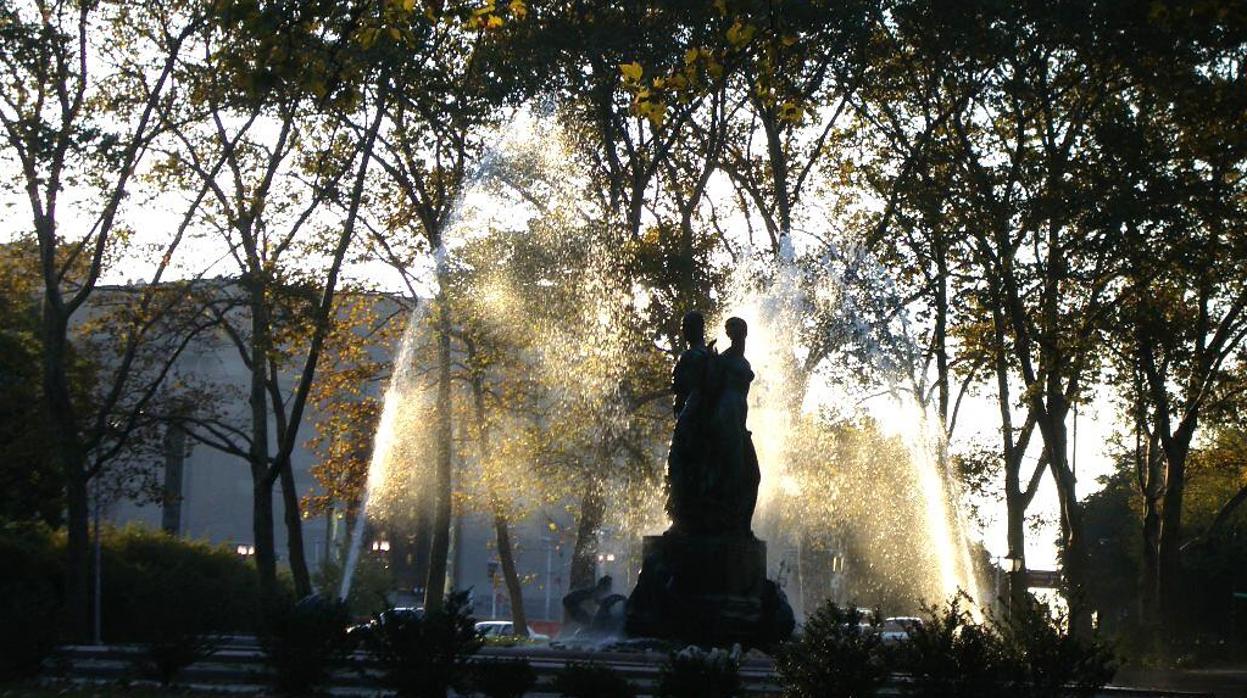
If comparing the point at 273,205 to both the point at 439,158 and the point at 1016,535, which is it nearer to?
the point at 439,158

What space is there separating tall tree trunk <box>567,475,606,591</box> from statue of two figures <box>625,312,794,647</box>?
13489 mm

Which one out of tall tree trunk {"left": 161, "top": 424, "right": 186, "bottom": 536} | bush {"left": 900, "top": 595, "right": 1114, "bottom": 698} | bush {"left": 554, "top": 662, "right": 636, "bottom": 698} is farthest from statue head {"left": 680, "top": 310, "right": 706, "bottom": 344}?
tall tree trunk {"left": 161, "top": 424, "right": 186, "bottom": 536}

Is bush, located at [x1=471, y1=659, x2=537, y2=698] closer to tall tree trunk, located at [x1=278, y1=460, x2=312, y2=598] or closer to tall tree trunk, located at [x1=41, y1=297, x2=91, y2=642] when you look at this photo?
tall tree trunk, located at [x1=41, y1=297, x2=91, y2=642]

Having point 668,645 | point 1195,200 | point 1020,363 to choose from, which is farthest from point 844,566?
point 668,645

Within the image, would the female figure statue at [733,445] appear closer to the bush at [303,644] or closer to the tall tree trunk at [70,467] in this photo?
the bush at [303,644]

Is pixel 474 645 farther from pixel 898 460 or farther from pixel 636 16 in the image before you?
pixel 898 460

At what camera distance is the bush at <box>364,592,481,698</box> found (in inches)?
442

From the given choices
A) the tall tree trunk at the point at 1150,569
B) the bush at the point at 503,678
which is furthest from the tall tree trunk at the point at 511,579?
the bush at the point at 503,678

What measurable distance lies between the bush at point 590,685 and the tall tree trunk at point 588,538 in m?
17.3

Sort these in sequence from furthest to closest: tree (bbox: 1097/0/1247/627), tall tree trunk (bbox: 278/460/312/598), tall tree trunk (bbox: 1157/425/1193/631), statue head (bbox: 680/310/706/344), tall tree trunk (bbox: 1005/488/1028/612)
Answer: tall tree trunk (bbox: 1157/425/1193/631) < tall tree trunk (bbox: 278/460/312/598) < tall tree trunk (bbox: 1005/488/1028/612) < tree (bbox: 1097/0/1247/627) < statue head (bbox: 680/310/706/344)

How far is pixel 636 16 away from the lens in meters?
27.5

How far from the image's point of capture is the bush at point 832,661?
10336mm

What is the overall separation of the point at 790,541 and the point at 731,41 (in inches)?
824

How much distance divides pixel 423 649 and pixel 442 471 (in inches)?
799
